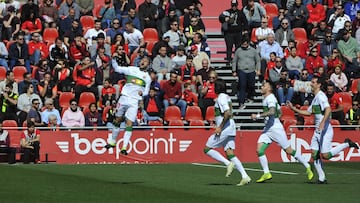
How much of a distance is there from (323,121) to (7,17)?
15.2 metres

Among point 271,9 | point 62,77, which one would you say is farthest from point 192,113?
point 271,9

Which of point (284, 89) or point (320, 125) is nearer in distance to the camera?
point (320, 125)

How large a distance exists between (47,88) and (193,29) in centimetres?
610

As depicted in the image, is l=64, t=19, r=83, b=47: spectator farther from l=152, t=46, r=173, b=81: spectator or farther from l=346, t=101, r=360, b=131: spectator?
l=346, t=101, r=360, b=131: spectator

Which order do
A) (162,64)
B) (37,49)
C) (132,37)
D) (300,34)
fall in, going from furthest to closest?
1. (300,34)
2. (132,37)
3. (162,64)
4. (37,49)

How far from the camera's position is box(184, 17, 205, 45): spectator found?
35031 mm

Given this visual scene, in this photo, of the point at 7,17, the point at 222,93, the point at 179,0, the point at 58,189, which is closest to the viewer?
the point at 58,189

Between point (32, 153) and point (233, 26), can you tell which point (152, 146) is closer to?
point (32, 153)

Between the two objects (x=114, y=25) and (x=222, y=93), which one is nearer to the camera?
(x=222, y=93)

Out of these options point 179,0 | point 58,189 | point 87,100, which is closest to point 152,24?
point 179,0

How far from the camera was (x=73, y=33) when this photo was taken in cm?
3362

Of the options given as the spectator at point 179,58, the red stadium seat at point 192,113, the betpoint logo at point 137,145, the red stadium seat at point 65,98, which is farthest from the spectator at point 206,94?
the red stadium seat at point 65,98

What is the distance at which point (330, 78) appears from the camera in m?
34.2

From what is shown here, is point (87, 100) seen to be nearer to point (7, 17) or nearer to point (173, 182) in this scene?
point (7, 17)
